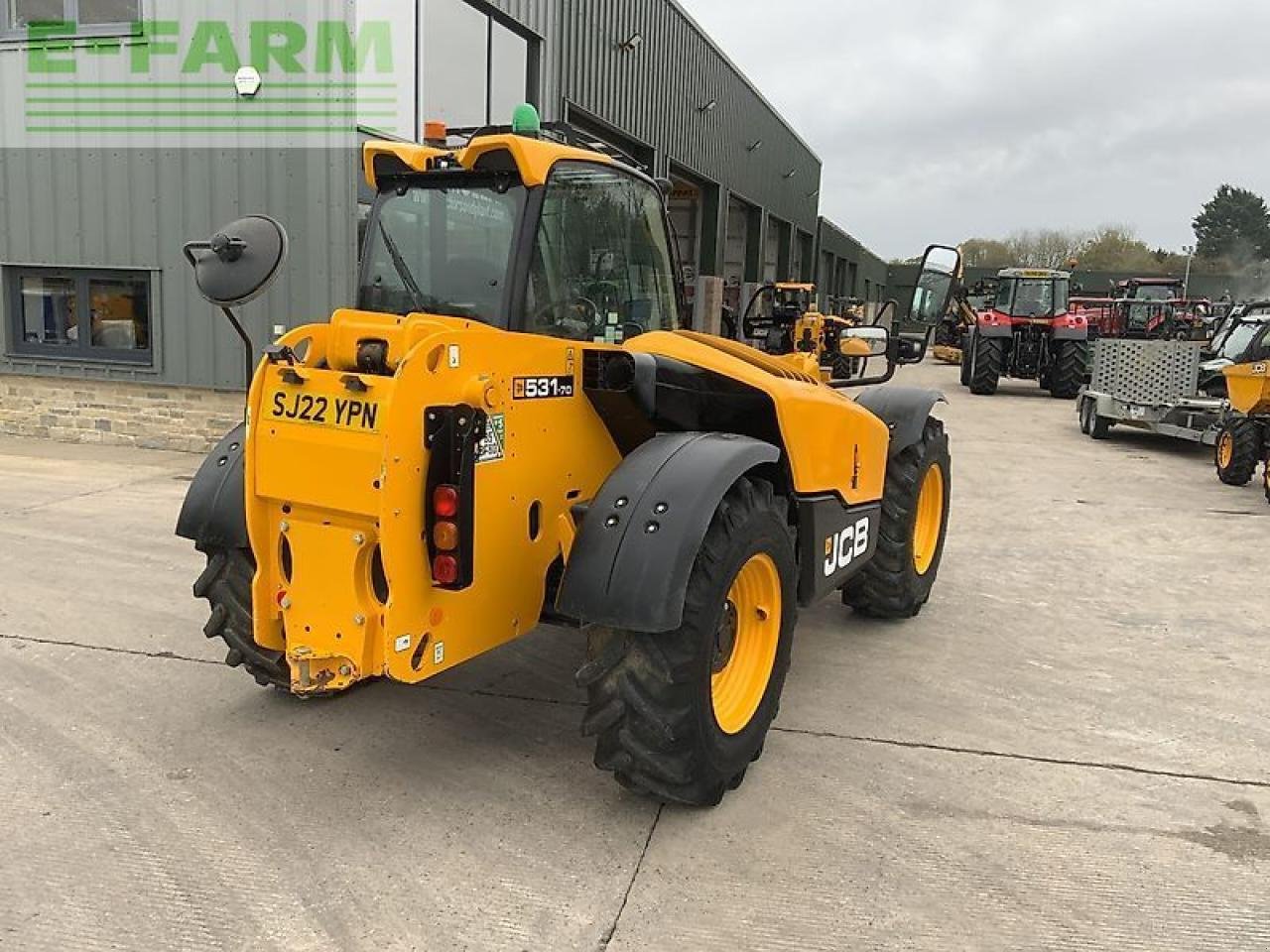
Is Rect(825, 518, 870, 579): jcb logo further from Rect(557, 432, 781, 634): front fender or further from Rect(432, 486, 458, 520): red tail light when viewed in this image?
Rect(432, 486, 458, 520): red tail light

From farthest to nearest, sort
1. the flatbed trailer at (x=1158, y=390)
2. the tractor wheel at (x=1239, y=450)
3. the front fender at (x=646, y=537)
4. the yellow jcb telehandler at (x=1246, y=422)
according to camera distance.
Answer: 1. the flatbed trailer at (x=1158, y=390)
2. the tractor wheel at (x=1239, y=450)
3. the yellow jcb telehandler at (x=1246, y=422)
4. the front fender at (x=646, y=537)

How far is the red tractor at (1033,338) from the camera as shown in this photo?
2050cm

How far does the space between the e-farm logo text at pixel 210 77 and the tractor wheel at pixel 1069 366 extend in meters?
15.2

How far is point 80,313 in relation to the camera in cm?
1080

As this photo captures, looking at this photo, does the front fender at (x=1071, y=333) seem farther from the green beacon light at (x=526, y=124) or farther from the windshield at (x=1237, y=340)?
the green beacon light at (x=526, y=124)

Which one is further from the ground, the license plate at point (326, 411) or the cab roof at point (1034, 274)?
the cab roof at point (1034, 274)

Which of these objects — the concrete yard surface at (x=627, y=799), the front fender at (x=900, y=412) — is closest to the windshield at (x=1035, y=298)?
the concrete yard surface at (x=627, y=799)

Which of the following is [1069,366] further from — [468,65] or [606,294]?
[606,294]

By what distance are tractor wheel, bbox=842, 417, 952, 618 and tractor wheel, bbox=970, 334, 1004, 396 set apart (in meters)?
16.0

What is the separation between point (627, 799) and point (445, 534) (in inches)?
46.6

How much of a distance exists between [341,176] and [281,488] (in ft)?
23.2

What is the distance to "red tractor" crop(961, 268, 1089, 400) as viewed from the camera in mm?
20500

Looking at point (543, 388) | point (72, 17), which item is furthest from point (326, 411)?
point (72, 17)

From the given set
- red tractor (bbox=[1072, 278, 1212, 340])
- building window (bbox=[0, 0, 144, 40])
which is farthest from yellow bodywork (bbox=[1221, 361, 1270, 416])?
red tractor (bbox=[1072, 278, 1212, 340])
